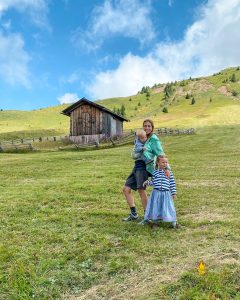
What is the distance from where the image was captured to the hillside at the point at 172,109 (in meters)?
77.6

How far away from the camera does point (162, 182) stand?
927 centimetres

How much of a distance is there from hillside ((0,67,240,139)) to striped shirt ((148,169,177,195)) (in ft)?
178

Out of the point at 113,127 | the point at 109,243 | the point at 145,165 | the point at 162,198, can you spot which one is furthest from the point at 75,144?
the point at 109,243

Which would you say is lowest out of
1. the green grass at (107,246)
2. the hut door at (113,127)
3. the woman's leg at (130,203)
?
the green grass at (107,246)

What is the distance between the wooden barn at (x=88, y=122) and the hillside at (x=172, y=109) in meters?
15.0

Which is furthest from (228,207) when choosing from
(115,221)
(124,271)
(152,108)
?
(152,108)

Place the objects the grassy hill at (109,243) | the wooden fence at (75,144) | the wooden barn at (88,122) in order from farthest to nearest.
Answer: the wooden barn at (88,122), the wooden fence at (75,144), the grassy hill at (109,243)

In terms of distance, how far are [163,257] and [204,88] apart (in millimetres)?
122713

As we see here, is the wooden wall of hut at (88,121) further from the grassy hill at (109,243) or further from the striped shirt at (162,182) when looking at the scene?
the striped shirt at (162,182)

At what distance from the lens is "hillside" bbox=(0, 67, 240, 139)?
7756 cm

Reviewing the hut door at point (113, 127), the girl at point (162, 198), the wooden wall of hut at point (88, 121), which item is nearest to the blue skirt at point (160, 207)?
the girl at point (162, 198)

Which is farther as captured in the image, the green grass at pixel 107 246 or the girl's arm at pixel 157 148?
the girl's arm at pixel 157 148

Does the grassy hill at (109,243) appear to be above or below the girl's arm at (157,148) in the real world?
below

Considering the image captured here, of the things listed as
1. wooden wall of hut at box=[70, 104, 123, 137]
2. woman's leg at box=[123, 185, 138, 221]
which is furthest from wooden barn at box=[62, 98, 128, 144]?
woman's leg at box=[123, 185, 138, 221]
